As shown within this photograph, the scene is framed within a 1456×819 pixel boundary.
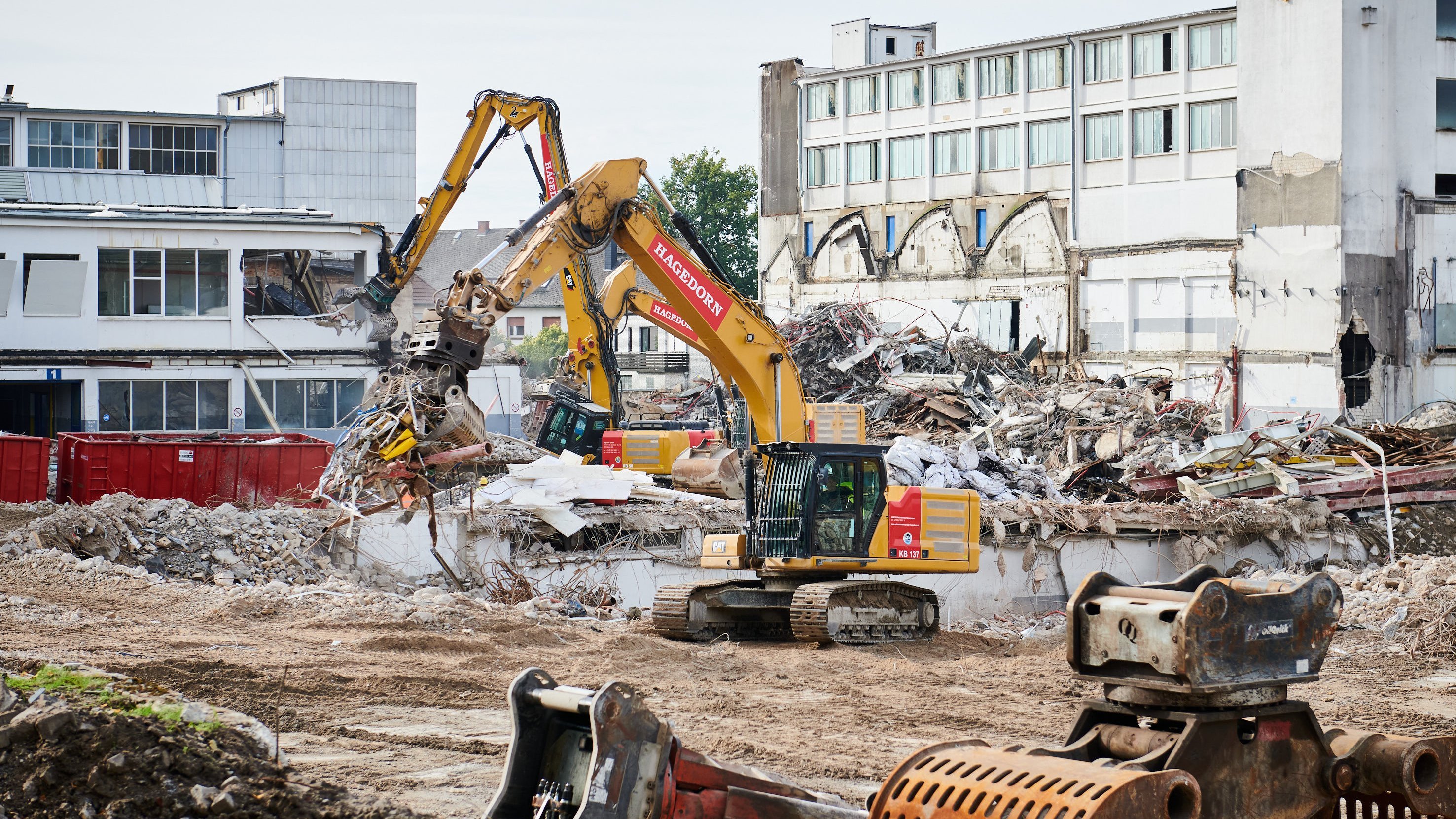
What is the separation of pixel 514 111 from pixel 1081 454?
16.5 metres

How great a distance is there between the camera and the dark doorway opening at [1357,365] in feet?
141

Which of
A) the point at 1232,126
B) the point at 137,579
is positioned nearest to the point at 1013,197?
the point at 1232,126

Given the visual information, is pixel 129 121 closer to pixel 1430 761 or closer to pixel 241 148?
pixel 241 148

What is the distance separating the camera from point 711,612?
633 inches

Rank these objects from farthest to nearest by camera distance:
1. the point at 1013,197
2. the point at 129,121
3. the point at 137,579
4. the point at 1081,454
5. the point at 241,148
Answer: the point at 1013,197
the point at 241,148
the point at 129,121
the point at 1081,454
the point at 137,579

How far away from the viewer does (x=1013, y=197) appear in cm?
5378

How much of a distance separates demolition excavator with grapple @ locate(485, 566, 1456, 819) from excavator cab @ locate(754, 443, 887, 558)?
886 centimetres

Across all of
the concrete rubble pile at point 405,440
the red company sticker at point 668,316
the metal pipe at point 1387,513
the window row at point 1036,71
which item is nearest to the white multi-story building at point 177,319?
the red company sticker at point 668,316

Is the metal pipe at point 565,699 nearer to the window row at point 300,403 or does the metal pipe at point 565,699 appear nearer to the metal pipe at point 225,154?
the window row at point 300,403

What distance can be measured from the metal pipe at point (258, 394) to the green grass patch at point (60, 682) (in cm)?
2355

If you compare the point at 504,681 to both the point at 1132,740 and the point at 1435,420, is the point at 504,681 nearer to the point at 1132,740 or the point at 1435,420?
the point at 1132,740

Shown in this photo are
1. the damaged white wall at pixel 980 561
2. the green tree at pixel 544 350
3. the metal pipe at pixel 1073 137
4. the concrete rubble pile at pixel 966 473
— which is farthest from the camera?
the green tree at pixel 544 350

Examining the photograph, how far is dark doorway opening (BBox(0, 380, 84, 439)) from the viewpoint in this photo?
32.4m

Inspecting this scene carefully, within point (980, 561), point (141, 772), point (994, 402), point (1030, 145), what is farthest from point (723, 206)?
point (141, 772)
